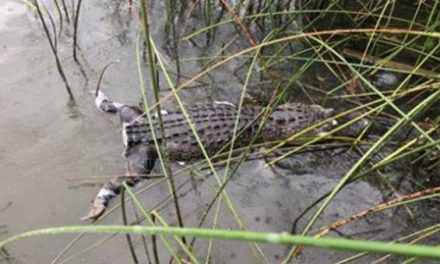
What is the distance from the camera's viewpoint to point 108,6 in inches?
213

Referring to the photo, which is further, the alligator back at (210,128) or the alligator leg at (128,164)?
the alligator back at (210,128)

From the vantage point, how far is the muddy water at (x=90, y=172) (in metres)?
3.07

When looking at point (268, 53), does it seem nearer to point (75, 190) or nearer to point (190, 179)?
point (190, 179)

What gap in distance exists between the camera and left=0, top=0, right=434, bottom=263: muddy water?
307 centimetres

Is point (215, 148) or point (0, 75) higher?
point (0, 75)

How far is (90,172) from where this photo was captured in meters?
3.57

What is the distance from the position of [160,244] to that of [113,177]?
0.68 meters

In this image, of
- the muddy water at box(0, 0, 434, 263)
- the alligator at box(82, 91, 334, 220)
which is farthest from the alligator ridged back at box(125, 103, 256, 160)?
the muddy water at box(0, 0, 434, 263)

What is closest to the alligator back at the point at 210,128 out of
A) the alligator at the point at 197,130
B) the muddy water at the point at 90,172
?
the alligator at the point at 197,130

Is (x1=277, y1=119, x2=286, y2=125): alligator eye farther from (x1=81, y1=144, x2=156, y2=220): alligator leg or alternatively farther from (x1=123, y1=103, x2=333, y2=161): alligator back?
(x1=81, y1=144, x2=156, y2=220): alligator leg

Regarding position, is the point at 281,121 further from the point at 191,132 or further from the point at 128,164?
the point at 128,164

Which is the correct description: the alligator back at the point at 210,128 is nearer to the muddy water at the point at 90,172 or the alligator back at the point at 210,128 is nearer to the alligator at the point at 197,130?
the alligator at the point at 197,130

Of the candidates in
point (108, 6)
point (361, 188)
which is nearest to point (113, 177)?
point (361, 188)

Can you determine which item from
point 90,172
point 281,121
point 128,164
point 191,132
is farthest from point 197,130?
point 90,172
